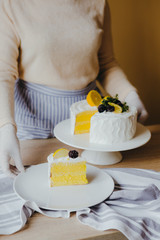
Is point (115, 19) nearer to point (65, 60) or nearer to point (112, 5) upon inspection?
point (112, 5)

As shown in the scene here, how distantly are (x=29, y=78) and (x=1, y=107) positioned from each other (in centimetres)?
30

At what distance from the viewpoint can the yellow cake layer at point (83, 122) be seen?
132cm

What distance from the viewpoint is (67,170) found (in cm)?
103

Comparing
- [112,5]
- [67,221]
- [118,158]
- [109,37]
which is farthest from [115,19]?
[67,221]

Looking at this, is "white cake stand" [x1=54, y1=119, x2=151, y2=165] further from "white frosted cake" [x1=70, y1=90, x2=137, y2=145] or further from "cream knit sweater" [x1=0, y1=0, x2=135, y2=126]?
"cream knit sweater" [x1=0, y1=0, x2=135, y2=126]

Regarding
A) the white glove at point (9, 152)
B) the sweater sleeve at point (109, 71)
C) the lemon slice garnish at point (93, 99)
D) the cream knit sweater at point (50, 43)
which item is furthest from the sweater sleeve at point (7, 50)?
the sweater sleeve at point (109, 71)

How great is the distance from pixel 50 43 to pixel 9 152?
0.56 metres

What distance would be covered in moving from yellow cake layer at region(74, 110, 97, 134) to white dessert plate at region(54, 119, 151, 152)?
25 millimetres

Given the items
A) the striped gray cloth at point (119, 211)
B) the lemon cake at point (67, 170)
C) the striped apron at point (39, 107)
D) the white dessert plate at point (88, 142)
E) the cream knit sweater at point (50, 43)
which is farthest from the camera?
the striped apron at point (39, 107)

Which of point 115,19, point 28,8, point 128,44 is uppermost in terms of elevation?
point 28,8

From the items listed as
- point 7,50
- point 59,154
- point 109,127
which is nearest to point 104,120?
point 109,127

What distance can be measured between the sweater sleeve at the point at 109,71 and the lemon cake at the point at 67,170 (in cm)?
64

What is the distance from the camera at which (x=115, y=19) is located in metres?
2.47

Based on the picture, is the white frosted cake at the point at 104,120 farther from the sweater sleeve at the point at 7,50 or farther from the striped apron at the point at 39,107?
the sweater sleeve at the point at 7,50
